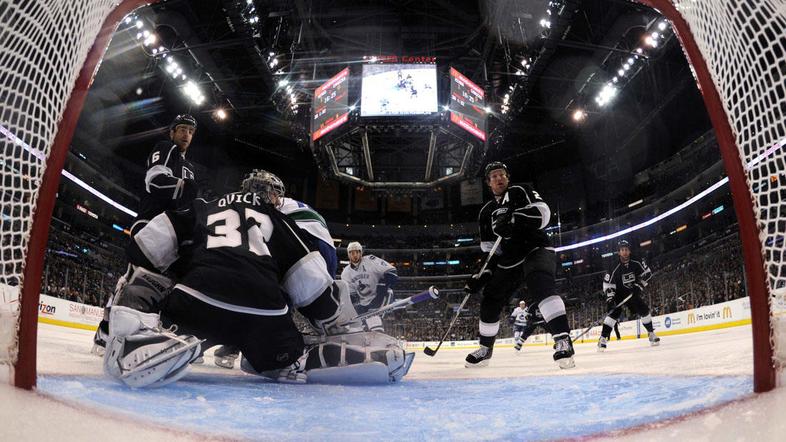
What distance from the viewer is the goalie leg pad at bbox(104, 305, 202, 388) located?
1383mm

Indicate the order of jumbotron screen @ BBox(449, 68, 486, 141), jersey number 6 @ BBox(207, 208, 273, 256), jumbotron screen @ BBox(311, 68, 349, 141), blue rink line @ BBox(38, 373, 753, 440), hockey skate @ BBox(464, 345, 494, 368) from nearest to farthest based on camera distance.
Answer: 1. blue rink line @ BBox(38, 373, 753, 440)
2. jersey number 6 @ BBox(207, 208, 273, 256)
3. hockey skate @ BBox(464, 345, 494, 368)
4. jumbotron screen @ BBox(449, 68, 486, 141)
5. jumbotron screen @ BBox(311, 68, 349, 141)

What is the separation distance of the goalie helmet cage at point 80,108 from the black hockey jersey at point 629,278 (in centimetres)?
586

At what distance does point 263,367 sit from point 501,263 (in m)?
2.06

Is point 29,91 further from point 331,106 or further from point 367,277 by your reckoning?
point 331,106

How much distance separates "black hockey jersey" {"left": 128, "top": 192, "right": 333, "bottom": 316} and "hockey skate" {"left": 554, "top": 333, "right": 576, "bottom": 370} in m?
1.59

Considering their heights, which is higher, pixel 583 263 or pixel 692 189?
pixel 692 189

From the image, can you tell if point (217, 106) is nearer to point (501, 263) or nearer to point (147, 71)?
point (147, 71)

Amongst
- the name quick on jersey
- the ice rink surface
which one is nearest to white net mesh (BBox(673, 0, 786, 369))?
the ice rink surface

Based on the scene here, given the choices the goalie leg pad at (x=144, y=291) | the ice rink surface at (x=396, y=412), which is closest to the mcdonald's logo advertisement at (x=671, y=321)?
the ice rink surface at (x=396, y=412)

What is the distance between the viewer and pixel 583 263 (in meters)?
21.0

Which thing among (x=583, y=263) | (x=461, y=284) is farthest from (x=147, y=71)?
(x=583, y=263)

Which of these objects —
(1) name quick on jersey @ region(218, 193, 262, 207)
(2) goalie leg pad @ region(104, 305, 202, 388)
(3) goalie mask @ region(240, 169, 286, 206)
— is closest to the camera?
(2) goalie leg pad @ region(104, 305, 202, 388)

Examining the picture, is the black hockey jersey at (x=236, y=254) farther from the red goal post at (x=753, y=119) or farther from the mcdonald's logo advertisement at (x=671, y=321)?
the mcdonald's logo advertisement at (x=671, y=321)

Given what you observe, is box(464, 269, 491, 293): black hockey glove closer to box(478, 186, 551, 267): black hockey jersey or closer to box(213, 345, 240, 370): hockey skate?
box(478, 186, 551, 267): black hockey jersey
